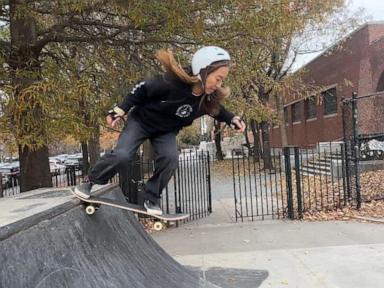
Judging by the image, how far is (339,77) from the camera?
27672 millimetres

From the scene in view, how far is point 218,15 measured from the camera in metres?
8.37

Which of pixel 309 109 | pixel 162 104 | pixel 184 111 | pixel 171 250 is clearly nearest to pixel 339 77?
pixel 309 109

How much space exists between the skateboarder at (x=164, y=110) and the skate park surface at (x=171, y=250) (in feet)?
1.84

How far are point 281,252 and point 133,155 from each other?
374cm

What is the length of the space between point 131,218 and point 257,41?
4776mm

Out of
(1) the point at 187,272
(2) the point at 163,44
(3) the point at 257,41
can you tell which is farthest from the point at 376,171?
(1) the point at 187,272

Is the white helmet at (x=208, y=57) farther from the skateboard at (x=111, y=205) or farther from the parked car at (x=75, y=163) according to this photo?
the parked car at (x=75, y=163)

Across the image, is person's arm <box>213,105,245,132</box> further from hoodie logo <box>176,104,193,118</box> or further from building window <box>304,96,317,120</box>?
building window <box>304,96,317,120</box>

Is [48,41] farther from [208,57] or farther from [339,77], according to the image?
[339,77]

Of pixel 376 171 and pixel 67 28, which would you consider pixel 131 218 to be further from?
pixel 376 171

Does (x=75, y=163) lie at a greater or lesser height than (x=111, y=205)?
lesser

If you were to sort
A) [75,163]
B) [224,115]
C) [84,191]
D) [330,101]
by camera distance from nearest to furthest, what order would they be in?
[84,191] < [224,115] < [330,101] < [75,163]

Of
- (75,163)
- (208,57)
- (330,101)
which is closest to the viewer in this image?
(208,57)

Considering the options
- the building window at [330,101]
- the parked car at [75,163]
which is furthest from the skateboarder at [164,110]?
the building window at [330,101]
